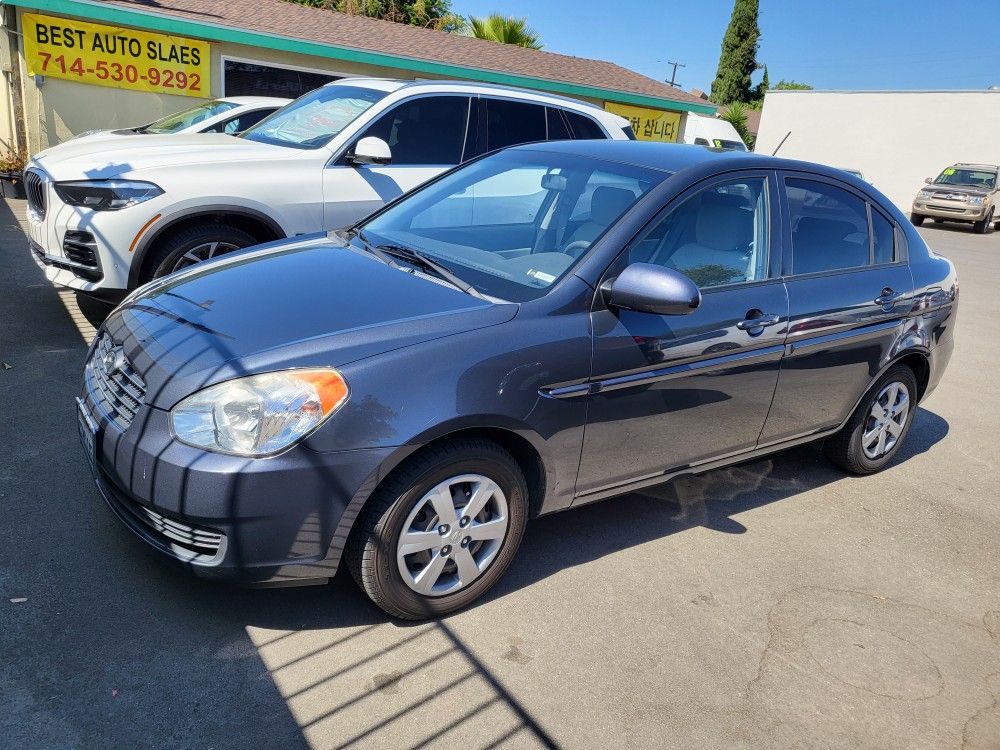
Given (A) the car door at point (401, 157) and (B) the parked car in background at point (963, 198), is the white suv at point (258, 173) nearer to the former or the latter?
(A) the car door at point (401, 157)

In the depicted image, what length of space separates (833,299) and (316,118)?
4.24 m

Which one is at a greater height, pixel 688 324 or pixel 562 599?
pixel 688 324

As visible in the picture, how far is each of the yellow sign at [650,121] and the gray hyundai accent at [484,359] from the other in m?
16.9

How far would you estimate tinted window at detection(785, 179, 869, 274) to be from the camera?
4121mm

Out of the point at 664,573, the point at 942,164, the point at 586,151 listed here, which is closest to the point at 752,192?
the point at 586,151

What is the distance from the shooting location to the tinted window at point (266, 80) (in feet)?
49.1

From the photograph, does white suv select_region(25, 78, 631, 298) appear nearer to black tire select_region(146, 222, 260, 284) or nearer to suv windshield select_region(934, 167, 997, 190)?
black tire select_region(146, 222, 260, 284)

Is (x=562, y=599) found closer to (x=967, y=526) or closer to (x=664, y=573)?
(x=664, y=573)

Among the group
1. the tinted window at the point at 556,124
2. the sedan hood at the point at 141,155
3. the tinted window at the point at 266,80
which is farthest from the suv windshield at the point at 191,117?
the tinted window at the point at 266,80

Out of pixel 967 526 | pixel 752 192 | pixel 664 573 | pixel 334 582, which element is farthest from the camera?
pixel 967 526

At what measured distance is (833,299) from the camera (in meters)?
4.16

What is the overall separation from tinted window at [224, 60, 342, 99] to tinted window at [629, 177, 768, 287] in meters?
12.7

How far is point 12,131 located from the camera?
45.1 feet

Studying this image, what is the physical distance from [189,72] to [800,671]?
47.3ft
